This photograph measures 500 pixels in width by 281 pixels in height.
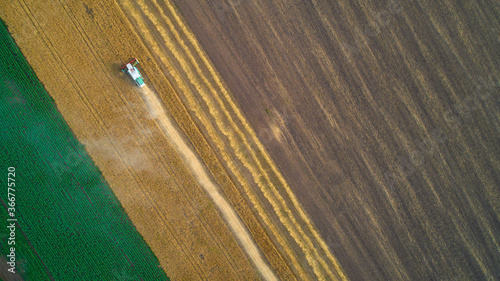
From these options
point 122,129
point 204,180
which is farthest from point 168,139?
point 204,180

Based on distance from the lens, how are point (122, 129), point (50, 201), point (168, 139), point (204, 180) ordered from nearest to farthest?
point (50, 201)
point (122, 129)
point (168, 139)
point (204, 180)

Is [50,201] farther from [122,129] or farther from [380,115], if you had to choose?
[380,115]

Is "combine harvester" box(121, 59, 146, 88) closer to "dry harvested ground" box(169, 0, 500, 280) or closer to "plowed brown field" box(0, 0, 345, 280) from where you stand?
"plowed brown field" box(0, 0, 345, 280)

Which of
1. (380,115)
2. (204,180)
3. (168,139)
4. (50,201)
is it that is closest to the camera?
(50,201)

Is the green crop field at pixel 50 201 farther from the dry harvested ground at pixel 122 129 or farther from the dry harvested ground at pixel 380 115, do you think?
the dry harvested ground at pixel 380 115

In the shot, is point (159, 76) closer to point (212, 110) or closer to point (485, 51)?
point (212, 110)

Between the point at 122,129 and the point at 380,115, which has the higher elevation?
the point at 122,129

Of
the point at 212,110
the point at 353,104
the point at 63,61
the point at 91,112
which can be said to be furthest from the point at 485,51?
the point at 63,61
